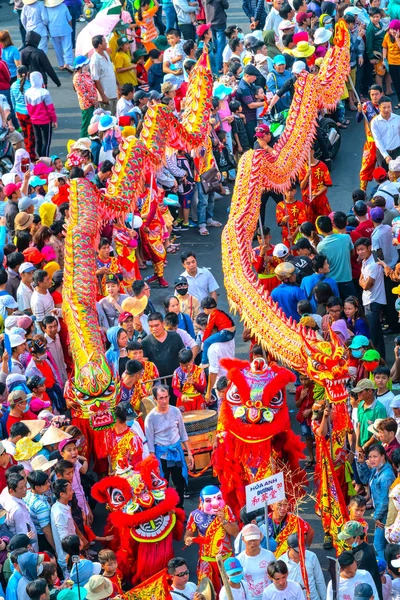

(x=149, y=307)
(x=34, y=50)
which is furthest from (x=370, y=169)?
(x=34, y=50)

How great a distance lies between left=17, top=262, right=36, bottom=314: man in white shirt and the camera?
1489cm

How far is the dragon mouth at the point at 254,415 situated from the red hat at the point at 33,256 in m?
4.14

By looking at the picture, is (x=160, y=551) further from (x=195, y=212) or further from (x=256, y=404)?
(x=195, y=212)

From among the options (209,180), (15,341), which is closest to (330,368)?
(15,341)

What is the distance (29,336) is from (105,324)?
3.64 ft

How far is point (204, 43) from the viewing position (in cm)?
2198

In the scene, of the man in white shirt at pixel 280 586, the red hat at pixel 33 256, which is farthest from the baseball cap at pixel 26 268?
the man in white shirt at pixel 280 586

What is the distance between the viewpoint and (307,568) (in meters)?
10.9

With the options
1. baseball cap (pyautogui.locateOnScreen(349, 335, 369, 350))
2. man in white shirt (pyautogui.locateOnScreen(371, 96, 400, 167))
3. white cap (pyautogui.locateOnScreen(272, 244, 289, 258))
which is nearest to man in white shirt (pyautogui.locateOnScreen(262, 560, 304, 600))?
baseball cap (pyautogui.locateOnScreen(349, 335, 369, 350))

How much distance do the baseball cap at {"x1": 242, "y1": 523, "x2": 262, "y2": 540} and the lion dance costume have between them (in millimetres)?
1155

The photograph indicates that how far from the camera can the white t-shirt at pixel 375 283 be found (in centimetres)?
1485

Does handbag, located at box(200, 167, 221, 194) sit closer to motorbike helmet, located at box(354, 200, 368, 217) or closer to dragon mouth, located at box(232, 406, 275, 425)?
motorbike helmet, located at box(354, 200, 368, 217)

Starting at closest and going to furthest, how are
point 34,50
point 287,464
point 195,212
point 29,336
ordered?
point 287,464 → point 29,336 → point 195,212 → point 34,50

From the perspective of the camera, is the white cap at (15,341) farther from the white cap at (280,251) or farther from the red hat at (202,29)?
the red hat at (202,29)
